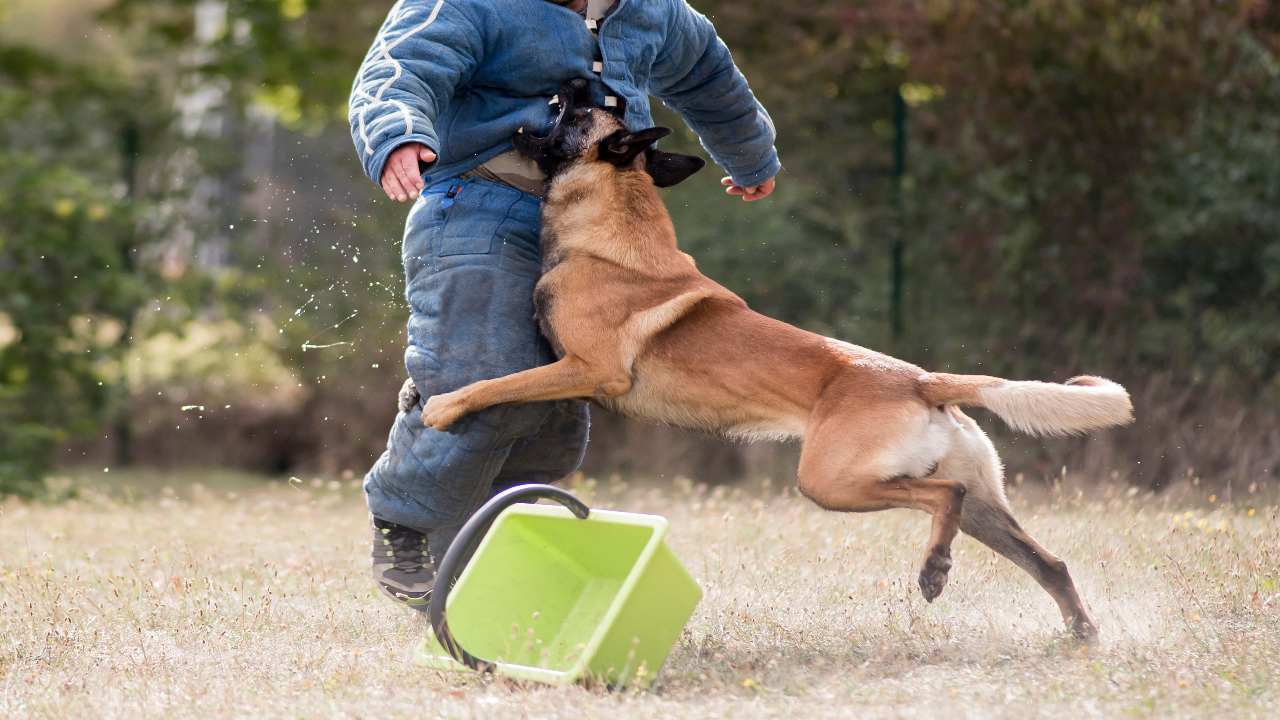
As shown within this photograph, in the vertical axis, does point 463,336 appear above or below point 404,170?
below

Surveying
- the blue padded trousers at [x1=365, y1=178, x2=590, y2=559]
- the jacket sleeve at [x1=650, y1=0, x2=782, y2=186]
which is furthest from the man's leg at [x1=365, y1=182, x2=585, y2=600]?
the jacket sleeve at [x1=650, y1=0, x2=782, y2=186]

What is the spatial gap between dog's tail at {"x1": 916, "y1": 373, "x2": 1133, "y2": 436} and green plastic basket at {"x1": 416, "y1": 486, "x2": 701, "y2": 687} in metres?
0.92

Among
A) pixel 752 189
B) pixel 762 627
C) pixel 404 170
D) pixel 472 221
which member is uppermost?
pixel 404 170

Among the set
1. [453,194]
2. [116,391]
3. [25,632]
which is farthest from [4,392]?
[453,194]

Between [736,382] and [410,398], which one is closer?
[736,382]

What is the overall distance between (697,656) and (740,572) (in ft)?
3.91

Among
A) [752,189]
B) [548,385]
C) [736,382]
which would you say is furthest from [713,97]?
[548,385]

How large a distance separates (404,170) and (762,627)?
1655mm

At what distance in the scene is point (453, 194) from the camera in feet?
13.7

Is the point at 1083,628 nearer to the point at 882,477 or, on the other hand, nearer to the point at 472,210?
the point at 882,477

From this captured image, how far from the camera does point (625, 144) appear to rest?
417 centimetres

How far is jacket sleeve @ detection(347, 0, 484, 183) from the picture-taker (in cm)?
372

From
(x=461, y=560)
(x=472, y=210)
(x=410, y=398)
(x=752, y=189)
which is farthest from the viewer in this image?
(x=752, y=189)

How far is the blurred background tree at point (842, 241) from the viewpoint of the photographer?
7.84 meters
